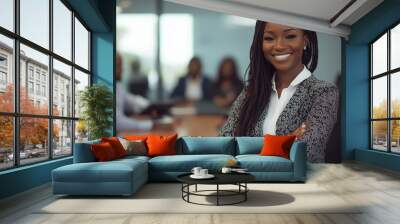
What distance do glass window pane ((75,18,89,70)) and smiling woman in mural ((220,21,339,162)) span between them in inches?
137

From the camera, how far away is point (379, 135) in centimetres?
875

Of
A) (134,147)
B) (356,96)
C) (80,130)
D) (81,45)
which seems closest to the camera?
(134,147)

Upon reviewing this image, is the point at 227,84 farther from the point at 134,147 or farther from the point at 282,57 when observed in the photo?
the point at 134,147

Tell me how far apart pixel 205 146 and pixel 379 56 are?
485 centimetres

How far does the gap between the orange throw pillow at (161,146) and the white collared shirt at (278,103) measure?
2.87 meters

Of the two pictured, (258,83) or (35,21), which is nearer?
(35,21)

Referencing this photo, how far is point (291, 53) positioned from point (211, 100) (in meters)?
2.14

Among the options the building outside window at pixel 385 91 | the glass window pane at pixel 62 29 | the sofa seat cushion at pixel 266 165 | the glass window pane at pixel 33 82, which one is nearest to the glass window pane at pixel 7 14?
the glass window pane at pixel 33 82

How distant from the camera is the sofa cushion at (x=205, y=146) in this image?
22.5 feet

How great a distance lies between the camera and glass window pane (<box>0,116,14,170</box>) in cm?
481

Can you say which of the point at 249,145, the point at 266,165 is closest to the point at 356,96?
the point at 249,145

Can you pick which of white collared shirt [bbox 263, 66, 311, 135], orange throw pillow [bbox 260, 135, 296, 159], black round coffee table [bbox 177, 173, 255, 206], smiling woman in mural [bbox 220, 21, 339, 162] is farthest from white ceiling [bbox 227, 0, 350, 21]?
black round coffee table [bbox 177, 173, 255, 206]

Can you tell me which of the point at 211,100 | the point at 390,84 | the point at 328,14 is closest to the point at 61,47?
the point at 211,100

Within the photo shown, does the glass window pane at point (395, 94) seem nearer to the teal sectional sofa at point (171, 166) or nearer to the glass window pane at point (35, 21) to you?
the teal sectional sofa at point (171, 166)
